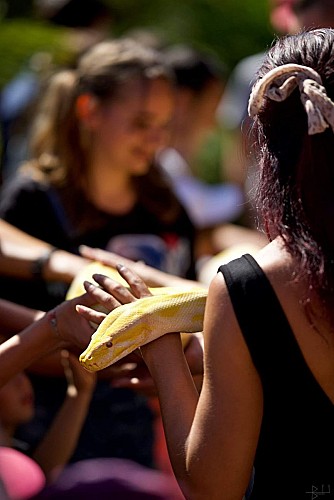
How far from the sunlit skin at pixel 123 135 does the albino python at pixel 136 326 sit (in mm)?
1922

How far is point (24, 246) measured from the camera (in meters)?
3.81

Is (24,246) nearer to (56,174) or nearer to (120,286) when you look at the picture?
(56,174)

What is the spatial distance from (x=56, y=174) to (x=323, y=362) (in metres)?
2.35

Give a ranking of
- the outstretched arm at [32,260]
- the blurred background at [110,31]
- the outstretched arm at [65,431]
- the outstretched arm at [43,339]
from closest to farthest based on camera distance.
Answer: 1. the outstretched arm at [43,339]
2. the outstretched arm at [65,431]
3. the outstretched arm at [32,260]
4. the blurred background at [110,31]

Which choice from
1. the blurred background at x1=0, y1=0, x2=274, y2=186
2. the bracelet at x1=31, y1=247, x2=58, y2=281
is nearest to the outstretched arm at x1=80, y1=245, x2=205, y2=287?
the bracelet at x1=31, y1=247, x2=58, y2=281

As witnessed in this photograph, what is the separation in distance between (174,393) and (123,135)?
224 centimetres

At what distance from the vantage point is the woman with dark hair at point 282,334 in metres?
2.15

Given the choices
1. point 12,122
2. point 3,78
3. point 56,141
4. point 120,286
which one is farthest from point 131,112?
point 3,78

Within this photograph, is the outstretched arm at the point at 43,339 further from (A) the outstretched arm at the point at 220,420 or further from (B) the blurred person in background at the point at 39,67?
(B) the blurred person in background at the point at 39,67

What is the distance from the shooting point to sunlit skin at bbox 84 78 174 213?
14.4 feet

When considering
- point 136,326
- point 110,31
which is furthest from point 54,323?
point 110,31

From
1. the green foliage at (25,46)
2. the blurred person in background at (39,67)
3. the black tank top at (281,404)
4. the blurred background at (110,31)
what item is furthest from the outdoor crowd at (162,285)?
the green foliage at (25,46)

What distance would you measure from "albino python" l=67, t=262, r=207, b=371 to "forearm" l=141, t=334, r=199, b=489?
0.03m

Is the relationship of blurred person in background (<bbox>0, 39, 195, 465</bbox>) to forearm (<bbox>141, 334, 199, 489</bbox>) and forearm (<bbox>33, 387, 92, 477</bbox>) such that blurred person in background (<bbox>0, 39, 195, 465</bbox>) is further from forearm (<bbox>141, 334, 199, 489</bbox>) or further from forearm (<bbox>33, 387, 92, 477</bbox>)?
forearm (<bbox>141, 334, 199, 489</bbox>)
